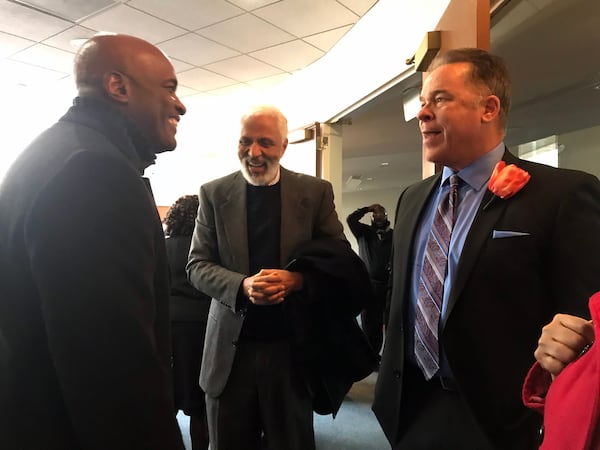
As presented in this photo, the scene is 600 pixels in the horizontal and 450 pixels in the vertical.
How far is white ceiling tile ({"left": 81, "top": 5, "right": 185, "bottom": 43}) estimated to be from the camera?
300 centimetres

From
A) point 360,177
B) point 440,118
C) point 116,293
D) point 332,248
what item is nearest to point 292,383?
Result: point 332,248

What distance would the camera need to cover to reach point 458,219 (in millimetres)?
1174

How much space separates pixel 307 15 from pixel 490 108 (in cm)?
225

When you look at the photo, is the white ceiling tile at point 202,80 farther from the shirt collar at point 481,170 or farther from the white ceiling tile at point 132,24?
the shirt collar at point 481,170

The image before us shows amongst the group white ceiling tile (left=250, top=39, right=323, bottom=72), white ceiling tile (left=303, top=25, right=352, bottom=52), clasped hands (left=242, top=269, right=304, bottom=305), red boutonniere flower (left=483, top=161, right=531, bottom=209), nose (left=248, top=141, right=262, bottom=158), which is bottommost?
clasped hands (left=242, top=269, right=304, bottom=305)

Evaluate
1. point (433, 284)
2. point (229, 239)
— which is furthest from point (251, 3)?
point (433, 284)

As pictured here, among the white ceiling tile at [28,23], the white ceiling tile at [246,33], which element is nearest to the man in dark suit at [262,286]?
the white ceiling tile at [246,33]

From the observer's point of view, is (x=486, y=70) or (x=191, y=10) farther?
(x=191, y=10)

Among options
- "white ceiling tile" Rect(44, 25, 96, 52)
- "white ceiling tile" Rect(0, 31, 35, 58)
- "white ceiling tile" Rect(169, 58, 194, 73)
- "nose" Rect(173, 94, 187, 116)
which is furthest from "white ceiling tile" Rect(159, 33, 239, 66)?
"nose" Rect(173, 94, 187, 116)

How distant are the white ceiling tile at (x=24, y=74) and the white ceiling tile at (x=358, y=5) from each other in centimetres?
295

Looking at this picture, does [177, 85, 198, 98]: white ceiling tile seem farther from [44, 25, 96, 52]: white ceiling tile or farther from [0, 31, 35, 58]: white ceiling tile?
[0, 31, 35, 58]: white ceiling tile

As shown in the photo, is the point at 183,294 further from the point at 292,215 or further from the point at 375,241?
the point at 375,241

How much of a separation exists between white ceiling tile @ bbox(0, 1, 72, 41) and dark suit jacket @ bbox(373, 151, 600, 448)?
3.34 m

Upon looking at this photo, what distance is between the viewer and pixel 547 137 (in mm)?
5930
